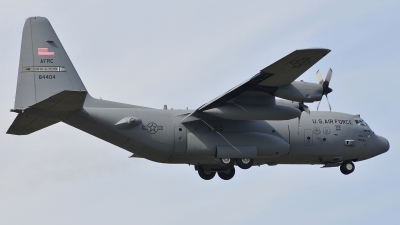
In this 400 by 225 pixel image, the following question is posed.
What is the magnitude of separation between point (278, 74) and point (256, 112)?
6.45 ft

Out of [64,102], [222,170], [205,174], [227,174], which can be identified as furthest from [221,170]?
[64,102]

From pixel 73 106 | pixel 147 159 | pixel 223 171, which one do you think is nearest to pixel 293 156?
pixel 223 171

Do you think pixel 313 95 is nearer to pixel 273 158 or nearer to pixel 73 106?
pixel 273 158

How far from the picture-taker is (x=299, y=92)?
28.0 m

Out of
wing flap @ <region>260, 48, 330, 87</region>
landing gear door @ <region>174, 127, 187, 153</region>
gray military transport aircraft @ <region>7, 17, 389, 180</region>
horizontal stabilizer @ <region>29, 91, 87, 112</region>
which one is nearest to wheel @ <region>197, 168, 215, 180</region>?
gray military transport aircraft @ <region>7, 17, 389, 180</region>

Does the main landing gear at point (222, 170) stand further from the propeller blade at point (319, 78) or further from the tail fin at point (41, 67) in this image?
the tail fin at point (41, 67)

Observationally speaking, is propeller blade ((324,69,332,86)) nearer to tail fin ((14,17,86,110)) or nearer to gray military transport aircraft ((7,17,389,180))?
gray military transport aircraft ((7,17,389,180))

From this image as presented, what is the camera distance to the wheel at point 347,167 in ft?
105

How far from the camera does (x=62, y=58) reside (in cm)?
2839

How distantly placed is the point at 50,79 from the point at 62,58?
1.04 meters

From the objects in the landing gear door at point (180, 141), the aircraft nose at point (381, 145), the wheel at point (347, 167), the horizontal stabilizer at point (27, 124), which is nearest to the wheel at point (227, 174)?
the landing gear door at point (180, 141)

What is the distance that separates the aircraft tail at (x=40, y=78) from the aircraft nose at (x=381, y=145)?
12.5 m

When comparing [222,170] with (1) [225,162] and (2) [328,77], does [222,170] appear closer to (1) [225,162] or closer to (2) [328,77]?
(1) [225,162]

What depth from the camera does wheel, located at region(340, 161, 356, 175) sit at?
32.1m
